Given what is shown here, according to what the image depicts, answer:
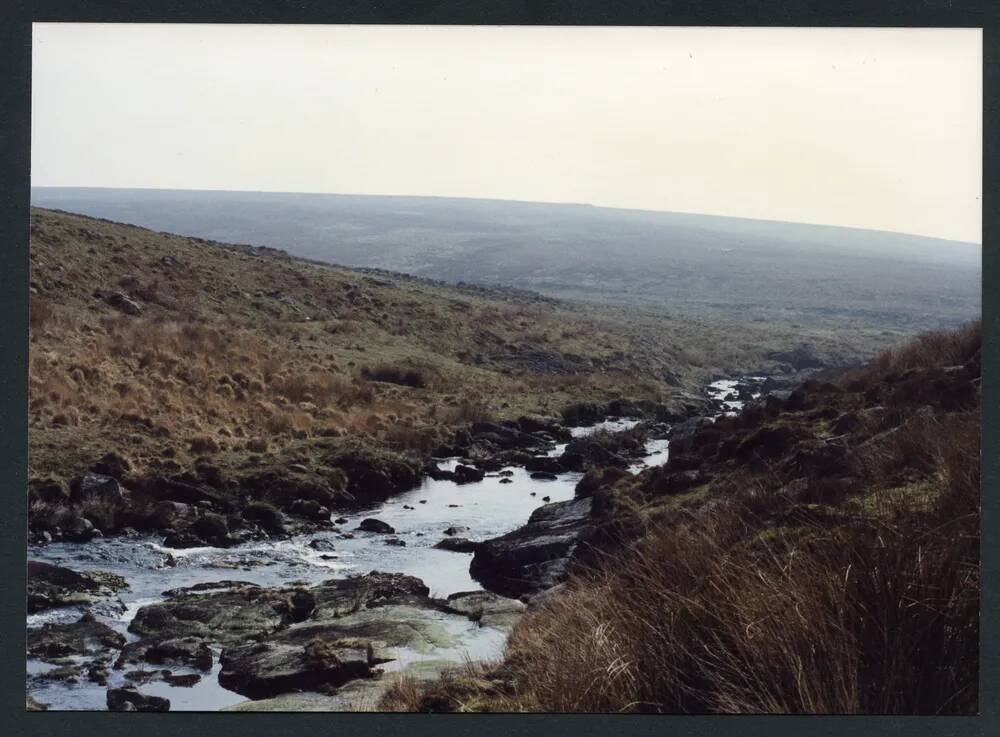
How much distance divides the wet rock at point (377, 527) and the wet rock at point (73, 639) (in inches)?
86.1

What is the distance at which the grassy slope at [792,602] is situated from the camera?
5.38 meters

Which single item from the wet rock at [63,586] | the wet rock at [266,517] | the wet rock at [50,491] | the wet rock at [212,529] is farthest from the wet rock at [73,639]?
the wet rock at [266,517]

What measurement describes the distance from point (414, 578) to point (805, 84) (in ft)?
15.7

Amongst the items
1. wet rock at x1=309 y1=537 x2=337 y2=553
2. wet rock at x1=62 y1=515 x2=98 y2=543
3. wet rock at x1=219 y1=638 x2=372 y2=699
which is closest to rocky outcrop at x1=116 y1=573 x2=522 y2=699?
wet rock at x1=219 y1=638 x2=372 y2=699

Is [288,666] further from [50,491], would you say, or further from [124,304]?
[124,304]

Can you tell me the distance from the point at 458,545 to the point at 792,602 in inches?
147

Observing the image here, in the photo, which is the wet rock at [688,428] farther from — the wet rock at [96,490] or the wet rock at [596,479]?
the wet rock at [96,490]

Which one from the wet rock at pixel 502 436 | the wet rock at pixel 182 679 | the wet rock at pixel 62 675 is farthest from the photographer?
the wet rock at pixel 502 436

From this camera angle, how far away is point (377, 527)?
29.2 feet

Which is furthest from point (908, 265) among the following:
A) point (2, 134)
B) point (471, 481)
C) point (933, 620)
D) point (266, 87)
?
point (2, 134)

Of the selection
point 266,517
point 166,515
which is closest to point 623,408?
point 266,517

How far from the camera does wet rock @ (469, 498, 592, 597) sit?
820 cm

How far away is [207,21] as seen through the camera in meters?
6.52

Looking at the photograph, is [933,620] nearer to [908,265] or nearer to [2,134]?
[908,265]
